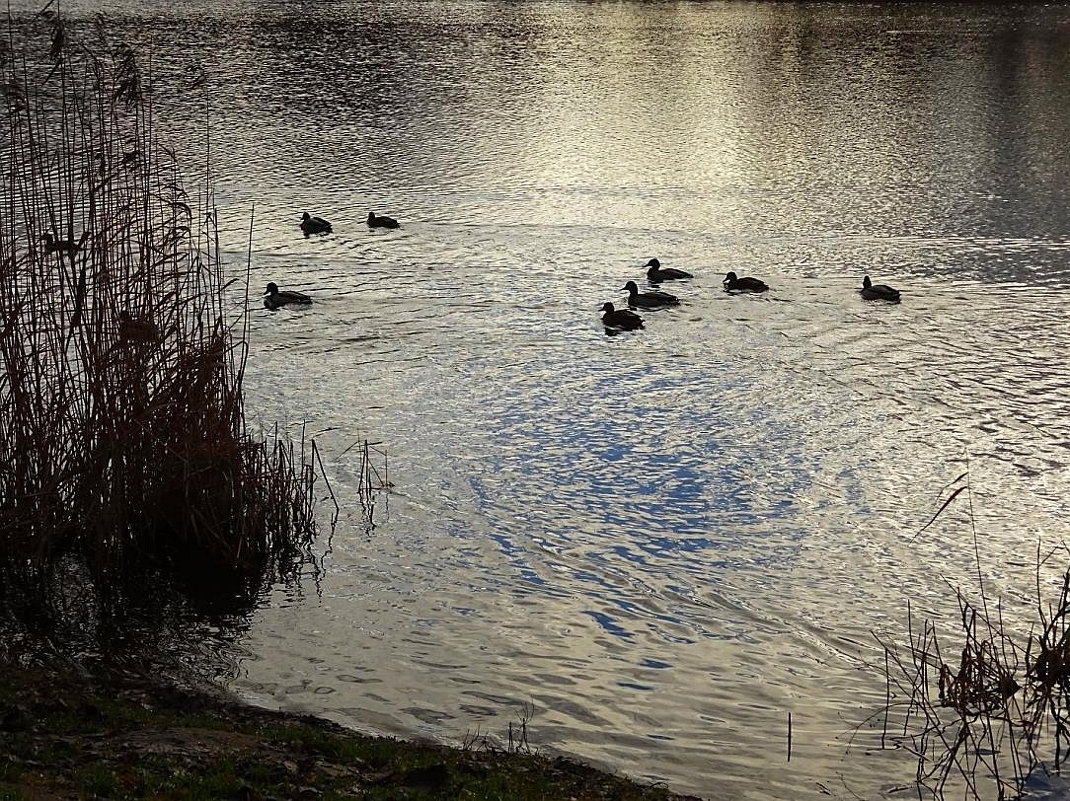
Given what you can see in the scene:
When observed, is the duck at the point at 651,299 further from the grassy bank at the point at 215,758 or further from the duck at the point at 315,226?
the grassy bank at the point at 215,758

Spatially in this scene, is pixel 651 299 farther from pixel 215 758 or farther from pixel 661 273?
pixel 215 758

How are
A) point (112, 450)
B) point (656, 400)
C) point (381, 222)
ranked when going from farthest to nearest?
1. point (381, 222)
2. point (656, 400)
3. point (112, 450)

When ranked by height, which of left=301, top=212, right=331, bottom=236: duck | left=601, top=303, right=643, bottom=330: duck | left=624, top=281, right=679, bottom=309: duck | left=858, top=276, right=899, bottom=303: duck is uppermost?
left=301, top=212, right=331, bottom=236: duck

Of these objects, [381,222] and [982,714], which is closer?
[982,714]

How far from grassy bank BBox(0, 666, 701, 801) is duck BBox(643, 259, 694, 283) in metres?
11.7

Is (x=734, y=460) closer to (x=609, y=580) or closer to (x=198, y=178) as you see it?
(x=609, y=580)

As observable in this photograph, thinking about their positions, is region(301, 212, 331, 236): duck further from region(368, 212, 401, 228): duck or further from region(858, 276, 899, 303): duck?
region(858, 276, 899, 303): duck

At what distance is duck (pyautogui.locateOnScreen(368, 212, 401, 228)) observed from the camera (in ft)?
70.9

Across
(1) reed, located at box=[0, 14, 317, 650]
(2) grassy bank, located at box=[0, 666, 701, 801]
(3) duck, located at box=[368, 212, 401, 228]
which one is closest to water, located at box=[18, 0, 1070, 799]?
(3) duck, located at box=[368, 212, 401, 228]

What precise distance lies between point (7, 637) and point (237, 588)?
5.66ft

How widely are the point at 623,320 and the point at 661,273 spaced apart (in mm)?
1968

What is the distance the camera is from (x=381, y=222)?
71.2 ft

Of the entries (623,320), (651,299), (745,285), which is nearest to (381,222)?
(651,299)

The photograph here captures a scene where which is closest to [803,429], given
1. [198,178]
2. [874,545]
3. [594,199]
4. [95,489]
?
[874,545]
